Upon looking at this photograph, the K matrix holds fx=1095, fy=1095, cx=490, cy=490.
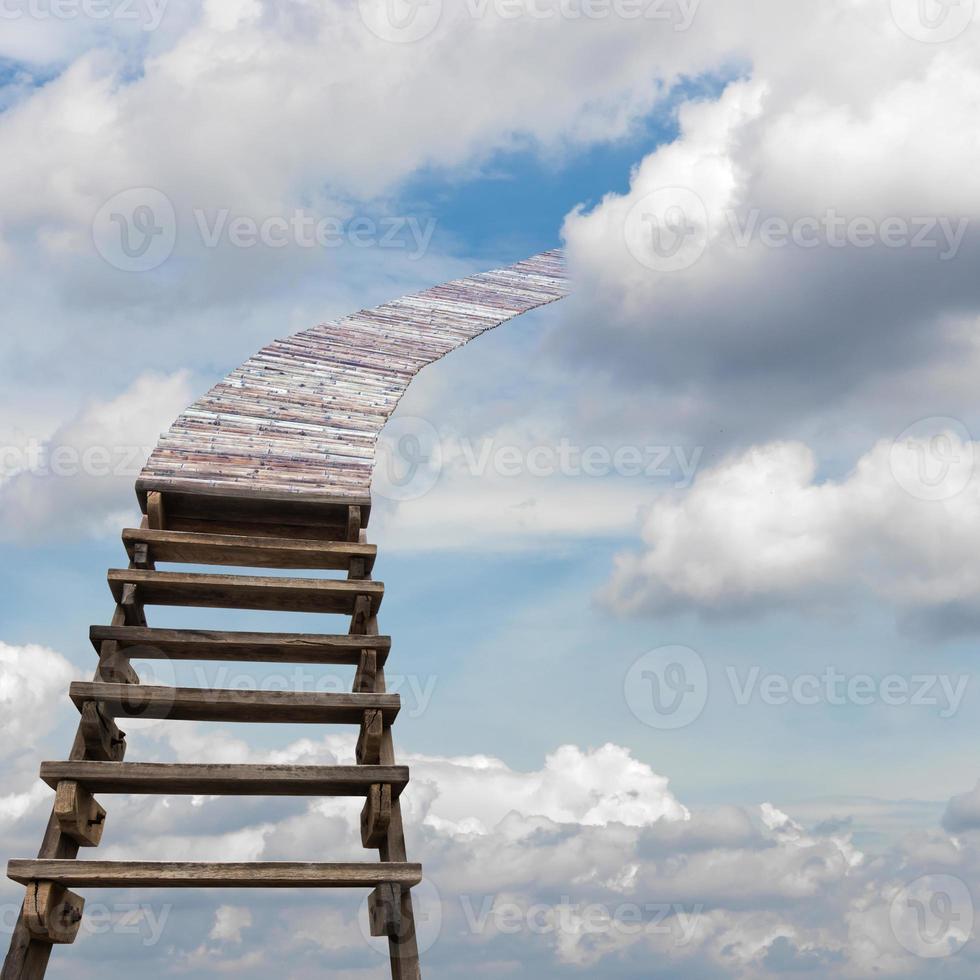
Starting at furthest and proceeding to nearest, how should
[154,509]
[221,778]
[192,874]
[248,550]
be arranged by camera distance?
[154,509]
[248,550]
[221,778]
[192,874]

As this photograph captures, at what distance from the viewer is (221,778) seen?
5289mm

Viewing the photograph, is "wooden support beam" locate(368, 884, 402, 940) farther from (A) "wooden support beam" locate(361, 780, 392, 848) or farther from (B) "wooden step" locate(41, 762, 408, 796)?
(B) "wooden step" locate(41, 762, 408, 796)

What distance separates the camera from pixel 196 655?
6.38 metres

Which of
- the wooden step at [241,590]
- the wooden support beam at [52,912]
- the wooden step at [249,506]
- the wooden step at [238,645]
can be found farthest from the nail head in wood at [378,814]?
the wooden step at [249,506]

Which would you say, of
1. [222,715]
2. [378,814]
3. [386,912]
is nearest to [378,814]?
[378,814]

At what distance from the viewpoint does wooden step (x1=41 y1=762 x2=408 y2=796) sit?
519 centimetres

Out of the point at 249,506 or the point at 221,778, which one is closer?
the point at 221,778

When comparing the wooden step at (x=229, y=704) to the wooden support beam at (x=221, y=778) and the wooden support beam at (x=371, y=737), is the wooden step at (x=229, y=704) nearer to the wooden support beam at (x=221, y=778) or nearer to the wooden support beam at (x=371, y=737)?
the wooden support beam at (x=371, y=737)

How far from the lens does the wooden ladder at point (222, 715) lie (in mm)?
4863

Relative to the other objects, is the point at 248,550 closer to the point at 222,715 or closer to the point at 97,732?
the point at 222,715

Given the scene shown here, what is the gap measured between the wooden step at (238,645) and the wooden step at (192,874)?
1536 mm

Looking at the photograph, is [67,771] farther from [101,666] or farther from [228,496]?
[228,496]

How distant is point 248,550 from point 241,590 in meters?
0.55

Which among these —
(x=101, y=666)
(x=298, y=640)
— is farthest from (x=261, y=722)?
(x=101, y=666)
